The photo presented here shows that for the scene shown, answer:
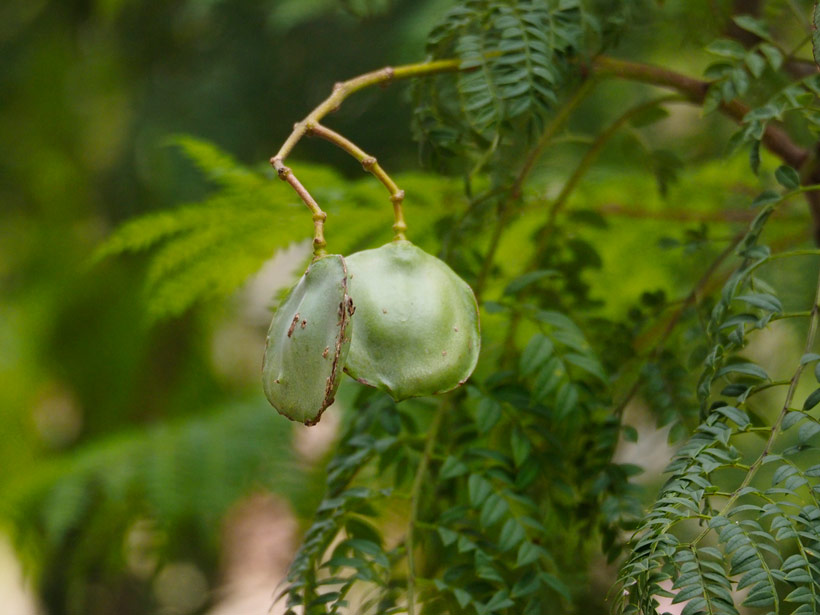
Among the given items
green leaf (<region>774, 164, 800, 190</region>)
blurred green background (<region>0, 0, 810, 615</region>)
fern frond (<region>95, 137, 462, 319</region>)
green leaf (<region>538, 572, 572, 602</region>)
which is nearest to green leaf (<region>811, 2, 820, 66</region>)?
green leaf (<region>774, 164, 800, 190</region>)

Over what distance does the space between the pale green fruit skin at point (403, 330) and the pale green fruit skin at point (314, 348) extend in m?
0.02

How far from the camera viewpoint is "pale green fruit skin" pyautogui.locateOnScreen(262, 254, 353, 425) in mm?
344

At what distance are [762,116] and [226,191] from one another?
0.51 meters

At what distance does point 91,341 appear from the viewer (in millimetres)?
1702

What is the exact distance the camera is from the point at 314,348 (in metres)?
0.35

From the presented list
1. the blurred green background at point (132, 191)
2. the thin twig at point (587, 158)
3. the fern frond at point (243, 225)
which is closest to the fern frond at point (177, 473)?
the blurred green background at point (132, 191)

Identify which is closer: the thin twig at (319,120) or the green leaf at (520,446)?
the thin twig at (319,120)

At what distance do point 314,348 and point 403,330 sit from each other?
4cm

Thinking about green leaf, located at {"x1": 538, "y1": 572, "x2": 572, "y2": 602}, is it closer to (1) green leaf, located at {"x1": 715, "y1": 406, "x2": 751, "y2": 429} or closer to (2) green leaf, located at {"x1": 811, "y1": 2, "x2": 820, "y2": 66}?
(1) green leaf, located at {"x1": 715, "y1": 406, "x2": 751, "y2": 429}

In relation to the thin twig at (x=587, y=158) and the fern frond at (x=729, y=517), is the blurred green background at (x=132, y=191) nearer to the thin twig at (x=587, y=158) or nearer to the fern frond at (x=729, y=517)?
the thin twig at (x=587, y=158)

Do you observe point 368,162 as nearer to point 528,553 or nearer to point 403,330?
point 403,330

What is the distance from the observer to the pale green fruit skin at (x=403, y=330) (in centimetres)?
37

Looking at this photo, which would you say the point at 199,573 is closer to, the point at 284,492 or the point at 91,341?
the point at 91,341

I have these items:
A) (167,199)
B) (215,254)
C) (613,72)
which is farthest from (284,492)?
(613,72)
